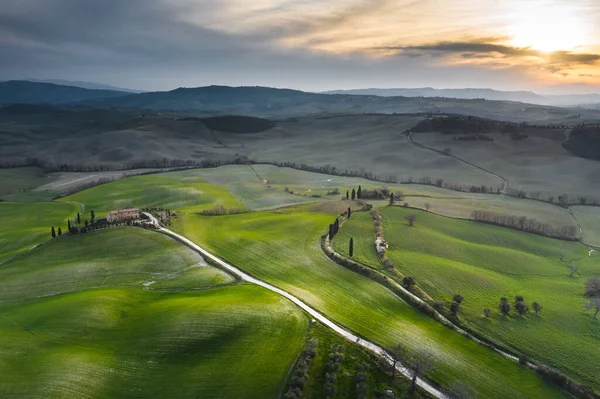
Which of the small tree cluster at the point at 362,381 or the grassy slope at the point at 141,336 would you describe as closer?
the small tree cluster at the point at 362,381

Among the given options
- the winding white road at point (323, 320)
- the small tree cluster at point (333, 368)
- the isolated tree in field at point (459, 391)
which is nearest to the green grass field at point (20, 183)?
the winding white road at point (323, 320)

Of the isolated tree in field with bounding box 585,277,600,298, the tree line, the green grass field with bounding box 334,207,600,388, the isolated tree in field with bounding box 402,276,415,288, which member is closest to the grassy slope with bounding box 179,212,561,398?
the isolated tree in field with bounding box 402,276,415,288

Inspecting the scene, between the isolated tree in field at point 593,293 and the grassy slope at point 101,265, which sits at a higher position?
the grassy slope at point 101,265

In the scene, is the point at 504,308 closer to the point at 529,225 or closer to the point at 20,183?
the point at 529,225

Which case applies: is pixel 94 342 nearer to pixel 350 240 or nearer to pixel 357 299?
pixel 357 299

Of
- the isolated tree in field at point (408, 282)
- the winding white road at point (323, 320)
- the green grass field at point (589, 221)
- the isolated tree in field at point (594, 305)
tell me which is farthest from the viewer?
the green grass field at point (589, 221)

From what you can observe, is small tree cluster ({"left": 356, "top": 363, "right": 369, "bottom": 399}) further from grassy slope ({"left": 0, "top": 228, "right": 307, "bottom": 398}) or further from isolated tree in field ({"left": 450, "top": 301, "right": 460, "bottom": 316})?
isolated tree in field ({"left": 450, "top": 301, "right": 460, "bottom": 316})

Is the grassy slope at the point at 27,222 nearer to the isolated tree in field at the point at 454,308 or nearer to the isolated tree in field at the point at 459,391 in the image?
the isolated tree in field at the point at 454,308
